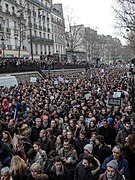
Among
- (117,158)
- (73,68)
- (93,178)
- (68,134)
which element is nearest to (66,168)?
(93,178)

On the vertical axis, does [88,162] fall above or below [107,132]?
above

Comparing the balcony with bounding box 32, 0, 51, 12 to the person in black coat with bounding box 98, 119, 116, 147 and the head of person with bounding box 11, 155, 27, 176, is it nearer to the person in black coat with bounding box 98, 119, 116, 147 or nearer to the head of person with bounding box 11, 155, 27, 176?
the person in black coat with bounding box 98, 119, 116, 147

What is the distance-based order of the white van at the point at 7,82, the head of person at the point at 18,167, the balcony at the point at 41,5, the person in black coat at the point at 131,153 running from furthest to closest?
the balcony at the point at 41,5, the white van at the point at 7,82, the person in black coat at the point at 131,153, the head of person at the point at 18,167

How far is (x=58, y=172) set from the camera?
5312mm

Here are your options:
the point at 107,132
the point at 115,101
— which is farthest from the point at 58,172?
the point at 115,101

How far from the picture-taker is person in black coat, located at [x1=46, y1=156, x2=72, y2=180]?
17.4 feet

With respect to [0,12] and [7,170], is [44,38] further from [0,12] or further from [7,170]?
[7,170]

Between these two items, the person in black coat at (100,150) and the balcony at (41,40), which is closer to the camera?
the person in black coat at (100,150)

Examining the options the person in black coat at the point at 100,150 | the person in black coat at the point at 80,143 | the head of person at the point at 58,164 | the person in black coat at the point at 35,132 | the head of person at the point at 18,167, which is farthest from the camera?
the person in black coat at the point at 35,132

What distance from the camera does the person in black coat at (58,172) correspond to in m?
5.29

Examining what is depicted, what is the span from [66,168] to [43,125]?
11.0 feet

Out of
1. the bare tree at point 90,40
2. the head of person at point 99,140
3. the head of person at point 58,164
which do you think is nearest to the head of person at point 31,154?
the head of person at point 58,164

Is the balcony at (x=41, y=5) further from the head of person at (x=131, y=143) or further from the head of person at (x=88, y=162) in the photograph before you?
the head of person at (x=88, y=162)

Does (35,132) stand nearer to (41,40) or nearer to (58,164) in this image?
(58,164)
